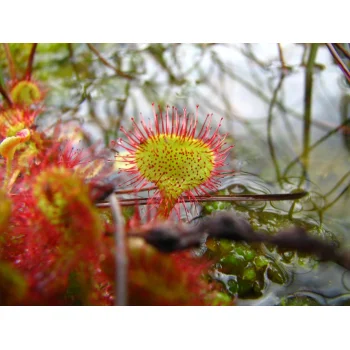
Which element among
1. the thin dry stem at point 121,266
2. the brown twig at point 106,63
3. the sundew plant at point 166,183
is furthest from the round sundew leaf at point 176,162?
the brown twig at point 106,63

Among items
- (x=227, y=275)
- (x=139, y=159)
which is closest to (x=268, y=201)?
(x=227, y=275)

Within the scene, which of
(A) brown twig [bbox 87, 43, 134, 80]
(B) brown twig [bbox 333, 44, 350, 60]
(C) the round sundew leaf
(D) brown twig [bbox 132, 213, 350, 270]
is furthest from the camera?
(A) brown twig [bbox 87, 43, 134, 80]

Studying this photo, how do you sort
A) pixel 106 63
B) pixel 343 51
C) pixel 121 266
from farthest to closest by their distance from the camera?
1. pixel 106 63
2. pixel 343 51
3. pixel 121 266

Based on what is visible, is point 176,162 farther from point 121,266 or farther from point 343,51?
point 343,51

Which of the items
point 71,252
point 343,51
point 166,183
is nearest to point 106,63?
point 343,51

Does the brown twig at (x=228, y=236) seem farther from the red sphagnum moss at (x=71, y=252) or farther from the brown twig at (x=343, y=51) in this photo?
the brown twig at (x=343, y=51)

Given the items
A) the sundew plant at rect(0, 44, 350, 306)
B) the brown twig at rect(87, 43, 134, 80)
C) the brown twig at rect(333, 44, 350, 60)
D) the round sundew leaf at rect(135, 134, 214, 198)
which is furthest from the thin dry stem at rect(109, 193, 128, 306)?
the brown twig at rect(87, 43, 134, 80)

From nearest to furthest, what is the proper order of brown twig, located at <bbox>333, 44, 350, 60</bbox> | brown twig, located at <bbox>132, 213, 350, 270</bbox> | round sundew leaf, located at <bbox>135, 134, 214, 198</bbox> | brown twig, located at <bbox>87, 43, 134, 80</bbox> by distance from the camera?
brown twig, located at <bbox>132, 213, 350, 270</bbox>
round sundew leaf, located at <bbox>135, 134, 214, 198</bbox>
brown twig, located at <bbox>333, 44, 350, 60</bbox>
brown twig, located at <bbox>87, 43, 134, 80</bbox>

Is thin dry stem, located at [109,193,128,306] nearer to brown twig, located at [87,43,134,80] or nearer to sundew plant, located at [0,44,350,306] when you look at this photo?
sundew plant, located at [0,44,350,306]
